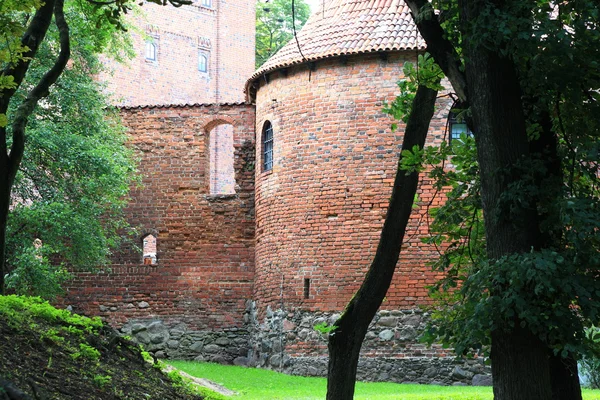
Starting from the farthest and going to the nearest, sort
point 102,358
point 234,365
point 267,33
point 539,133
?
point 267,33, point 234,365, point 102,358, point 539,133

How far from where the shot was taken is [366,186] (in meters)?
20.1

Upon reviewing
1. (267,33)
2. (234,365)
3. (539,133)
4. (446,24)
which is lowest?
(234,365)

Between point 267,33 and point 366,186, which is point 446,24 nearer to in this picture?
point 366,186

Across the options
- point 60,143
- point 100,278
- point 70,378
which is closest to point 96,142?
point 60,143

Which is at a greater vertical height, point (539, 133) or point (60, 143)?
point (60, 143)

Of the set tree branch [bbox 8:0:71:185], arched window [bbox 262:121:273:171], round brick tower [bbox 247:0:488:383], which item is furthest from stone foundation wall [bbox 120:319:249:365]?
tree branch [bbox 8:0:71:185]

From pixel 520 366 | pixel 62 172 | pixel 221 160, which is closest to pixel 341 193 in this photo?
pixel 62 172

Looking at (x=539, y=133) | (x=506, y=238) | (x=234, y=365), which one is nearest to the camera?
(x=506, y=238)

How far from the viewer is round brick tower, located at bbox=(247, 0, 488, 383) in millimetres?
19672

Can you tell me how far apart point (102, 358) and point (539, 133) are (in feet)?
15.2

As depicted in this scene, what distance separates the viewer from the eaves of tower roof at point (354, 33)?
1994 cm

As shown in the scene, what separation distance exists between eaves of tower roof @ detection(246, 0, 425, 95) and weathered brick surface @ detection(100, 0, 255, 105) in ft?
72.6

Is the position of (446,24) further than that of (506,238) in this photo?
Yes

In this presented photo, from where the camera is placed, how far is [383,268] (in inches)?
395
